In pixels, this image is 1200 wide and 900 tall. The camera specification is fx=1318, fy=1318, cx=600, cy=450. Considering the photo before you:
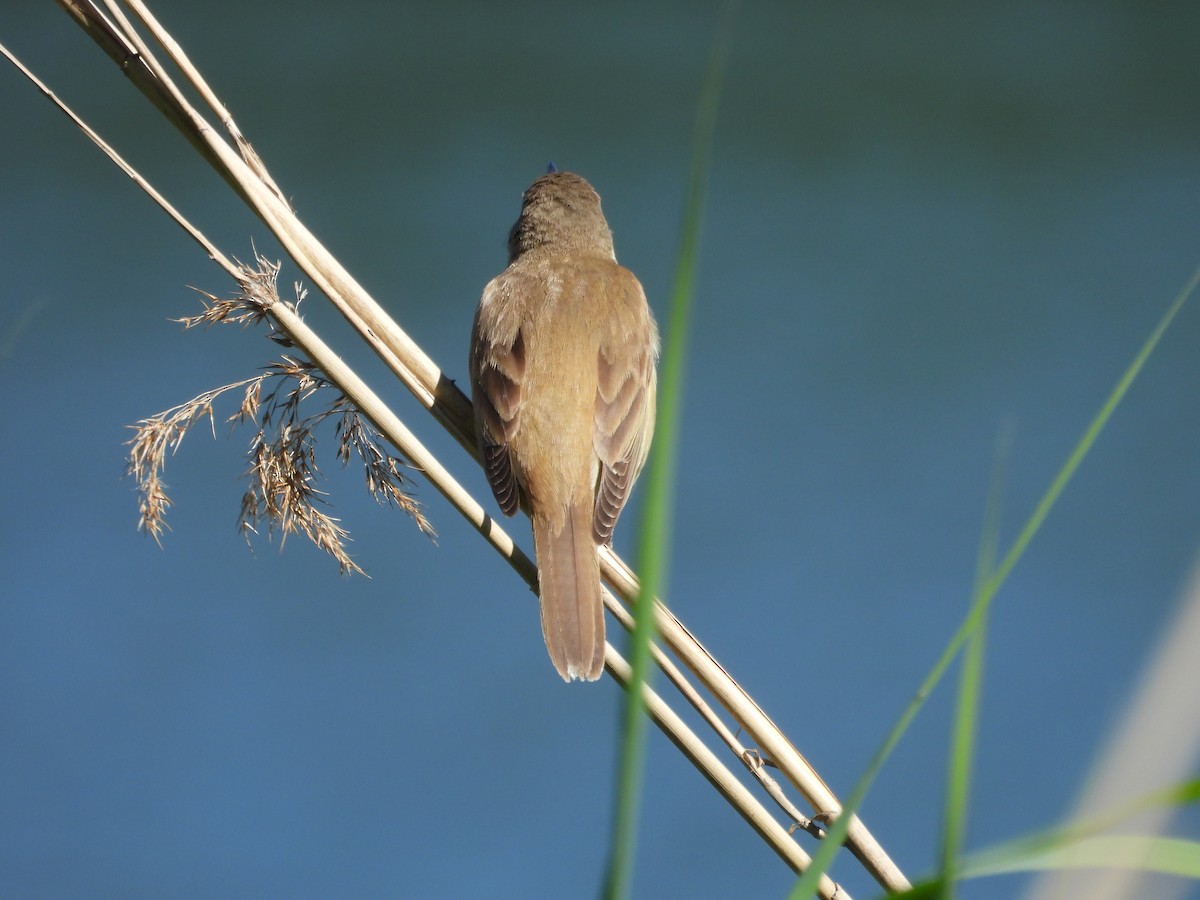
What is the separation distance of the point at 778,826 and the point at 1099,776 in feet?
2.23

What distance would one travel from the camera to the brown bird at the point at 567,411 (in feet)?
8.04

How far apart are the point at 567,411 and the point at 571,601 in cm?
51

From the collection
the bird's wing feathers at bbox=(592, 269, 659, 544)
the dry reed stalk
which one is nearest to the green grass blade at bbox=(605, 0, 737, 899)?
the dry reed stalk

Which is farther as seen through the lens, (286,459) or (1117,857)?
(286,459)

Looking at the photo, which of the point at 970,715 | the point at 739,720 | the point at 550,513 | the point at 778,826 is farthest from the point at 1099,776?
the point at 550,513

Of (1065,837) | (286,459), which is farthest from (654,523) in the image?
(286,459)

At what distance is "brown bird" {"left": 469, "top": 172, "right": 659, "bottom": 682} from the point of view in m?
2.45

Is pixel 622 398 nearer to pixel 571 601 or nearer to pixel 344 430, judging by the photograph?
pixel 571 601

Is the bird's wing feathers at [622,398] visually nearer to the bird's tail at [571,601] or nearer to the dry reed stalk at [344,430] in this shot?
the bird's tail at [571,601]

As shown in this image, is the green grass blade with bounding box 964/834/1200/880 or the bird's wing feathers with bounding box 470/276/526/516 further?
the bird's wing feathers with bounding box 470/276/526/516

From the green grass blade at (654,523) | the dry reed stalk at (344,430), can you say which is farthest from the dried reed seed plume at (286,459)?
the green grass blade at (654,523)

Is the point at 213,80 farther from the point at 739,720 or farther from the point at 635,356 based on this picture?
the point at 739,720

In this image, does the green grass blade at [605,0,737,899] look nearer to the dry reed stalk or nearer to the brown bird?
the dry reed stalk

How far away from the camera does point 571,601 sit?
2.42m
